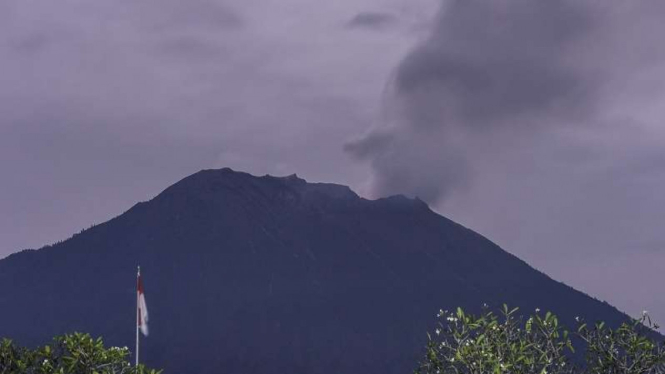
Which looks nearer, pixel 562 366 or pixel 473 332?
pixel 562 366

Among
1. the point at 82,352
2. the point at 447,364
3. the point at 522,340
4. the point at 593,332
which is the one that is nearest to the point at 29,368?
the point at 82,352

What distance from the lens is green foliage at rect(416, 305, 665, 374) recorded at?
23078 mm

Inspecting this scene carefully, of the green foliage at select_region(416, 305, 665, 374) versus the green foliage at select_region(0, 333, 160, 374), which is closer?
the green foliage at select_region(416, 305, 665, 374)

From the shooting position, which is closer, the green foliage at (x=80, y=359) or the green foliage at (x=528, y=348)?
the green foliage at (x=528, y=348)

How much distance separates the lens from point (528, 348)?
24.9 meters

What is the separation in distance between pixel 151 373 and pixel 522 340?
9249mm

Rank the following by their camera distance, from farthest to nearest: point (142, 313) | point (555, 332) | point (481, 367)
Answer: point (142, 313) < point (555, 332) < point (481, 367)

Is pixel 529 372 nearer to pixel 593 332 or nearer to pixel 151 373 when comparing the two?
pixel 593 332

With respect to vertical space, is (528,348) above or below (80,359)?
below

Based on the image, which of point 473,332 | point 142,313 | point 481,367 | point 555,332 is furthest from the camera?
point 142,313

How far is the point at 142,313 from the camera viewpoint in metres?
42.1

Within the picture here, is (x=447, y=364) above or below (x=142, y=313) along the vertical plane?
below

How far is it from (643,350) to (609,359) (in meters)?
0.85

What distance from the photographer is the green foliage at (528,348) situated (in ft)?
75.7
